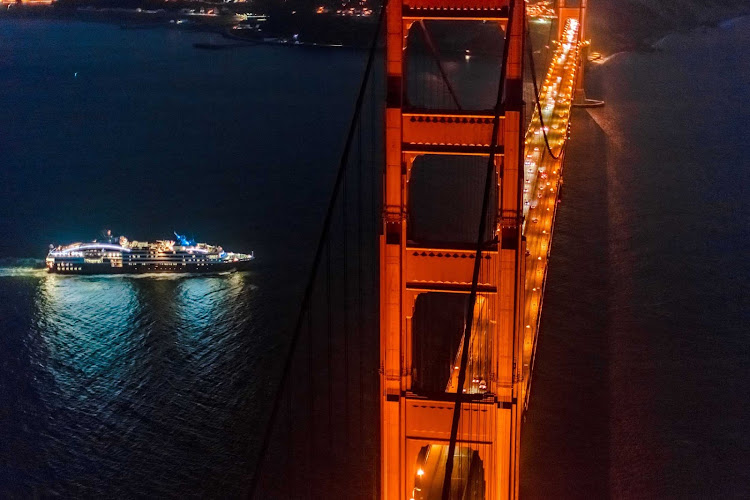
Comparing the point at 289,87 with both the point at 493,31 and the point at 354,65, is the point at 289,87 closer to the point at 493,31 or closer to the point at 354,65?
the point at 354,65

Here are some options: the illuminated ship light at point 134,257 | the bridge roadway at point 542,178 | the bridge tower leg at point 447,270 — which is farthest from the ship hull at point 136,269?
the bridge tower leg at point 447,270

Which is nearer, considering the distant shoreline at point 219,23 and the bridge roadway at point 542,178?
the bridge roadway at point 542,178

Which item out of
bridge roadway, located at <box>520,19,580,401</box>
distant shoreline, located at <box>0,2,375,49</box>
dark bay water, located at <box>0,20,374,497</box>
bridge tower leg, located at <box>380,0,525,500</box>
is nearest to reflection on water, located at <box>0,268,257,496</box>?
dark bay water, located at <box>0,20,374,497</box>

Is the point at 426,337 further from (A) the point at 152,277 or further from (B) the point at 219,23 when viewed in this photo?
(B) the point at 219,23

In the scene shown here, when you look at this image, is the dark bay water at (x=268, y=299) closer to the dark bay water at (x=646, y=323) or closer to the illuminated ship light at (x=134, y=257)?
the dark bay water at (x=646, y=323)

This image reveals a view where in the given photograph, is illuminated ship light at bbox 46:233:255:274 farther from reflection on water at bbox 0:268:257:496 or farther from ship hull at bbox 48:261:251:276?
reflection on water at bbox 0:268:257:496

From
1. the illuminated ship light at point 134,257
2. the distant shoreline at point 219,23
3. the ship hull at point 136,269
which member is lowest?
the ship hull at point 136,269

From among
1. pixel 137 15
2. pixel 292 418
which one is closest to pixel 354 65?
pixel 137 15
